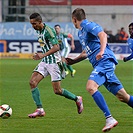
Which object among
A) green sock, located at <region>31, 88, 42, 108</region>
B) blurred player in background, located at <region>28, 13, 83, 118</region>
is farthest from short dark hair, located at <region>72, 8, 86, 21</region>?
green sock, located at <region>31, 88, 42, 108</region>

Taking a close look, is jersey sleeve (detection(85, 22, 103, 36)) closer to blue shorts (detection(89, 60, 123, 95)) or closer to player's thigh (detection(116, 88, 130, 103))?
blue shorts (detection(89, 60, 123, 95))

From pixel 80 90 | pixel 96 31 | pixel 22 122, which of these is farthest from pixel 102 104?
pixel 80 90

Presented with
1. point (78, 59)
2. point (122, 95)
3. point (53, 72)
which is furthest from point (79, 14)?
point (53, 72)

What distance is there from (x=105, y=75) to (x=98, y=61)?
0.29 metres

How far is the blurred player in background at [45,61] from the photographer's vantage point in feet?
37.1

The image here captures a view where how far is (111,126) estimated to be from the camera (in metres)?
9.14

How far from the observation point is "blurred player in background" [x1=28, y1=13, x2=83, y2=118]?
11305 mm

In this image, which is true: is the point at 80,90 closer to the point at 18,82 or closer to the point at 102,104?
the point at 18,82

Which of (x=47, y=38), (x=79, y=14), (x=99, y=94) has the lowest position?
(x=99, y=94)

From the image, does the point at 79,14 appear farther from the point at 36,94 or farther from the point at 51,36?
the point at 36,94

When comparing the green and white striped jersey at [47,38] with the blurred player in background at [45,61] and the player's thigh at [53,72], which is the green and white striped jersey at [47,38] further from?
the player's thigh at [53,72]

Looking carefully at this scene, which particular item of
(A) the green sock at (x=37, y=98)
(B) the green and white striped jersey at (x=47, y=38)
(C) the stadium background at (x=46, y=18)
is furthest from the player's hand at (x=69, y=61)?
(C) the stadium background at (x=46, y=18)

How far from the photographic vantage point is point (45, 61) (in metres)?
11.8

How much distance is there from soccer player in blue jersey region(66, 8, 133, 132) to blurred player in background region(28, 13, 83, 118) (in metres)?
1.54
